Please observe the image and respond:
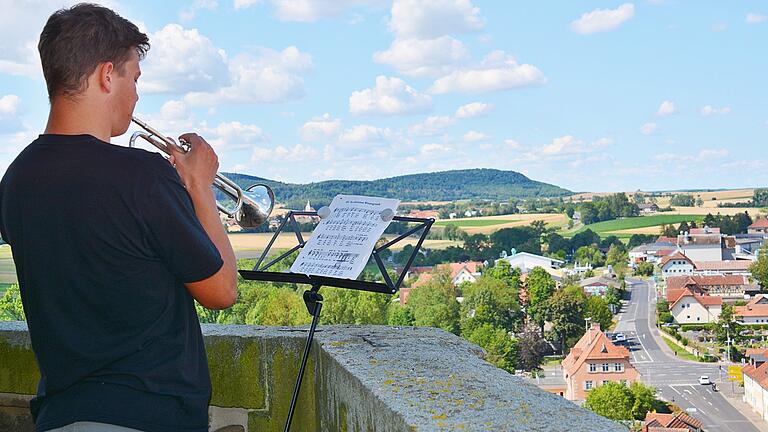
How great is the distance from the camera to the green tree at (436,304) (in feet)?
131

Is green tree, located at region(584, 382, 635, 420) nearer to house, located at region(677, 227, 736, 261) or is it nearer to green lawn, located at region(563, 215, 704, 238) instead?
house, located at region(677, 227, 736, 261)

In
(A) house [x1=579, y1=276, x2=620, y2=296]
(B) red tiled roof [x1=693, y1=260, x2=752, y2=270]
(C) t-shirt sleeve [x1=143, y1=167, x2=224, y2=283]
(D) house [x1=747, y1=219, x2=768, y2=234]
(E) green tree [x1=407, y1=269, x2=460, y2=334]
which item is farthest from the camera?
(D) house [x1=747, y1=219, x2=768, y2=234]

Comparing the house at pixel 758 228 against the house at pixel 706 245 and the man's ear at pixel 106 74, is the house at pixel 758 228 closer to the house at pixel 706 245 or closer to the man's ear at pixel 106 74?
the house at pixel 706 245

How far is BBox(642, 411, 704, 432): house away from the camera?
4173 cm

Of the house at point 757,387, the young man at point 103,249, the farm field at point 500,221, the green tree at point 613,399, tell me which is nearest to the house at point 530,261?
the farm field at point 500,221

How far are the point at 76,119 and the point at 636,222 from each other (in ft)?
277

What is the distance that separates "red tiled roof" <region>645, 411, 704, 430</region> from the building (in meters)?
3.54

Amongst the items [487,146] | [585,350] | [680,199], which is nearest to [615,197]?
[680,199]

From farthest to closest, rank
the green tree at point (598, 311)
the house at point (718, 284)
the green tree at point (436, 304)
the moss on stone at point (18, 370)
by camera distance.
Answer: the house at point (718, 284), the green tree at point (598, 311), the green tree at point (436, 304), the moss on stone at point (18, 370)

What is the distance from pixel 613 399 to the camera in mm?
47094

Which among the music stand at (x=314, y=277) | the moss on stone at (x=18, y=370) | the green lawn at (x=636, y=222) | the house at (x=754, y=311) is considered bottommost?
the house at (x=754, y=311)

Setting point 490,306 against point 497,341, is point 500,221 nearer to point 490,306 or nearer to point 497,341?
point 490,306

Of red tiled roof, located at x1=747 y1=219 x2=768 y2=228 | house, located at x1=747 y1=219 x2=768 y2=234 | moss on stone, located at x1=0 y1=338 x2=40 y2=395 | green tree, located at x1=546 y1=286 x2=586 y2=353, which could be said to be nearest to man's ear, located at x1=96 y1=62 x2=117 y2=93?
moss on stone, located at x1=0 y1=338 x2=40 y2=395

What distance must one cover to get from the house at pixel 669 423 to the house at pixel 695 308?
1477 cm
